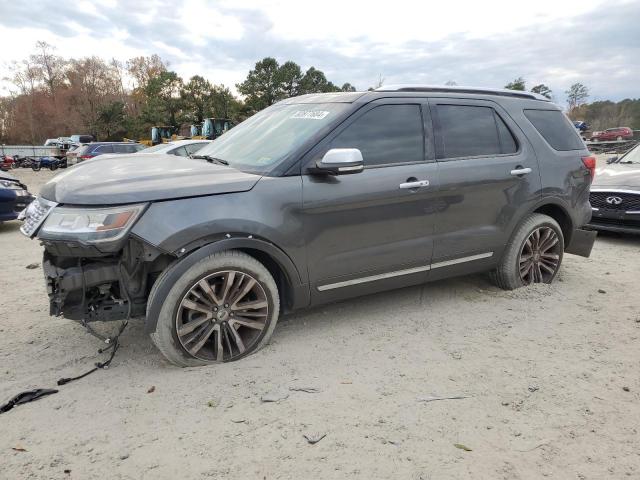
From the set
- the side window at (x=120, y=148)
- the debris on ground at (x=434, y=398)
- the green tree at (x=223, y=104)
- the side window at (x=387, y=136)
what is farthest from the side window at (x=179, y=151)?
the green tree at (x=223, y=104)

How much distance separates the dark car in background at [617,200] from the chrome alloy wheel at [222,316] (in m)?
5.95

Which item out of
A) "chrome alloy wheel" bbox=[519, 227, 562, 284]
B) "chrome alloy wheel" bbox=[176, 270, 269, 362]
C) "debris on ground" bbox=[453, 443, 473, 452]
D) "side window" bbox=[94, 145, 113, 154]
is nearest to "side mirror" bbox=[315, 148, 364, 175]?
"chrome alloy wheel" bbox=[176, 270, 269, 362]

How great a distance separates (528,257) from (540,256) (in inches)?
7.0

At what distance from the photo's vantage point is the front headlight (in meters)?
2.74

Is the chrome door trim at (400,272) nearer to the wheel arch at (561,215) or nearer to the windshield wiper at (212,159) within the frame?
the wheel arch at (561,215)

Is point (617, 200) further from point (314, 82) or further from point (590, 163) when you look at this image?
point (314, 82)

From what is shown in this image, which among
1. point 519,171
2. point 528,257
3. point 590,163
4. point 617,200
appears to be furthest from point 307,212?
point 617,200

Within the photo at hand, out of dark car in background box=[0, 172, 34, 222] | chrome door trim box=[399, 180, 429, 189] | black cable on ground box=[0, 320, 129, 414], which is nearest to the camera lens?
black cable on ground box=[0, 320, 129, 414]

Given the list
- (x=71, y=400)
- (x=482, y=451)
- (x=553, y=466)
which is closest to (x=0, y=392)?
(x=71, y=400)

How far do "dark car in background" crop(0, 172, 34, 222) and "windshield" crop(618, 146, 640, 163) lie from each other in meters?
10.3

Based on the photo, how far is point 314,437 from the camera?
244 cm

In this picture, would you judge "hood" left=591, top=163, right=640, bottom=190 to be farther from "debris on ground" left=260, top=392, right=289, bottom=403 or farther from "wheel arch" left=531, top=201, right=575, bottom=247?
"debris on ground" left=260, top=392, right=289, bottom=403

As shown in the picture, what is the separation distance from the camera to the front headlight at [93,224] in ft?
9.00

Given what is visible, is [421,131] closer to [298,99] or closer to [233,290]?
[298,99]
